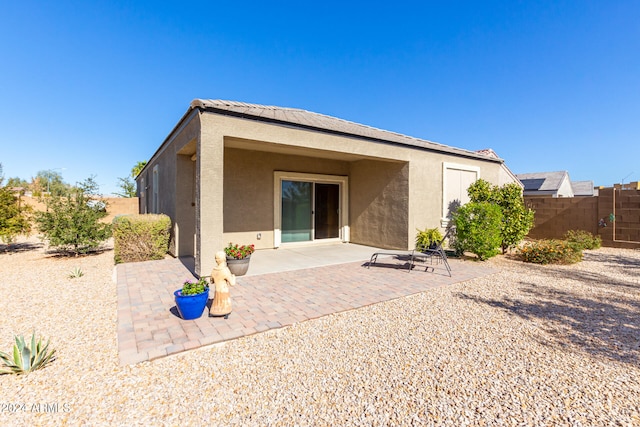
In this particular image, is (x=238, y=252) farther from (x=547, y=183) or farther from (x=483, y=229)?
(x=547, y=183)

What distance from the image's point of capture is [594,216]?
38.0 ft

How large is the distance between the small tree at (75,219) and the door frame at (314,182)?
5471mm

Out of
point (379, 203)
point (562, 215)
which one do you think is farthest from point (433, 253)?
point (562, 215)

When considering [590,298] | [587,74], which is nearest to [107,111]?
[590,298]

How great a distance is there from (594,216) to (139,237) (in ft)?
55.9

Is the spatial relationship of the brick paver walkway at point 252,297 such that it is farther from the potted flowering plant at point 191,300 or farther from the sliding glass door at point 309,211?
the sliding glass door at point 309,211

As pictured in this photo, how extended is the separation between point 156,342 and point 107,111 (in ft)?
67.1

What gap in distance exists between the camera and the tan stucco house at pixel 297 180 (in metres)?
6.03

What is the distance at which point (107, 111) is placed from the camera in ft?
58.7

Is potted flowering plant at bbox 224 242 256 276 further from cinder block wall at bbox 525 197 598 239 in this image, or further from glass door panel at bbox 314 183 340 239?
cinder block wall at bbox 525 197 598 239

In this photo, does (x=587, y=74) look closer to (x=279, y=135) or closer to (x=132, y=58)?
(x=279, y=135)

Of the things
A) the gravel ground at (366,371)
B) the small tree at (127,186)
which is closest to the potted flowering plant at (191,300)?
the gravel ground at (366,371)

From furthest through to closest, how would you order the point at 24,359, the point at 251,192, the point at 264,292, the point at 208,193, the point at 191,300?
the point at 251,192, the point at 208,193, the point at 264,292, the point at 191,300, the point at 24,359

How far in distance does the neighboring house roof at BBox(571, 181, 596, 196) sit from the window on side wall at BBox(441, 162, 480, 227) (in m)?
35.0
